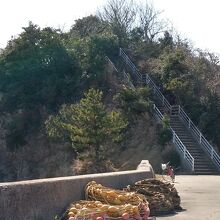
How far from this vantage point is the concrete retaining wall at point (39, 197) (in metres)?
9.05

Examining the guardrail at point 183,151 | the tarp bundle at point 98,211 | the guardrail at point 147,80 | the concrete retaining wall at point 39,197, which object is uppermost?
the guardrail at point 147,80

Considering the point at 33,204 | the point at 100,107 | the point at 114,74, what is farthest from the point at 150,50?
the point at 33,204

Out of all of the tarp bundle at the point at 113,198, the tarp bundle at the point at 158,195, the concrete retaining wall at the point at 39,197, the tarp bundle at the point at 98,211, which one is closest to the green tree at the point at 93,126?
the tarp bundle at the point at 158,195

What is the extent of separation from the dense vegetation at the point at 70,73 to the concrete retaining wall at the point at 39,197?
96.1 feet

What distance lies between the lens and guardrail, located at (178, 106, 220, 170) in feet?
115

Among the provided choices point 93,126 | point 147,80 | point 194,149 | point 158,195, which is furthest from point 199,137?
point 158,195

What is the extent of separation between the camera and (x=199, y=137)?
37.5m

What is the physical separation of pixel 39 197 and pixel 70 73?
3934cm

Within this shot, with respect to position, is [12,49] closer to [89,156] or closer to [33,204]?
[89,156]

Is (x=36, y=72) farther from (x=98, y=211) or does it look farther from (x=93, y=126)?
(x=98, y=211)

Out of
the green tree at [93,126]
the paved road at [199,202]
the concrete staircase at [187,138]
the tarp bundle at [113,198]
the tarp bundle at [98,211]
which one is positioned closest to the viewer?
the tarp bundle at [98,211]

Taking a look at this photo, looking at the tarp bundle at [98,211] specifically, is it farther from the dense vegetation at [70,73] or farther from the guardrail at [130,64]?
the guardrail at [130,64]

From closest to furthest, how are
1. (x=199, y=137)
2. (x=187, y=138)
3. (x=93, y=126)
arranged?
1. (x=93, y=126)
2. (x=199, y=137)
3. (x=187, y=138)

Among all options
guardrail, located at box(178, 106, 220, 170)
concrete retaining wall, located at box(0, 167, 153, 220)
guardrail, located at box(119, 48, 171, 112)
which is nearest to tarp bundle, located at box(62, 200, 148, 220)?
concrete retaining wall, located at box(0, 167, 153, 220)
